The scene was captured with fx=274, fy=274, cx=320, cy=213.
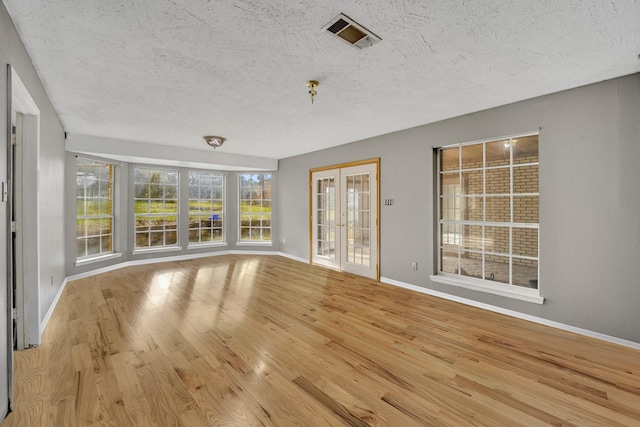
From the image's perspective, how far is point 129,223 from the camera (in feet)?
19.2

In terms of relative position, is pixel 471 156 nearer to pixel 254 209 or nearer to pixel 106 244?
pixel 254 209

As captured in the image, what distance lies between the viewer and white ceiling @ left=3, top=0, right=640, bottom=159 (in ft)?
5.72

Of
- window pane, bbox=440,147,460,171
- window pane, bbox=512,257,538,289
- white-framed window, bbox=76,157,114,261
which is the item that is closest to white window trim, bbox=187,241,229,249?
white-framed window, bbox=76,157,114,261

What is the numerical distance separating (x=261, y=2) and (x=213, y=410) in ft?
8.36

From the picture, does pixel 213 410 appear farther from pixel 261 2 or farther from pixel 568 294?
pixel 568 294

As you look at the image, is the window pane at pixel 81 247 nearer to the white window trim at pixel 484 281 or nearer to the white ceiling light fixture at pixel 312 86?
the white ceiling light fixture at pixel 312 86

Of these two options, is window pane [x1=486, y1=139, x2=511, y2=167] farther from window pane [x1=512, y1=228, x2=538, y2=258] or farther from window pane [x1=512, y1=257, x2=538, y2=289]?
window pane [x1=512, y1=257, x2=538, y2=289]

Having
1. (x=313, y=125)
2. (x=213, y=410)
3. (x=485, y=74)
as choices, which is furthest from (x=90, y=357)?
(x=485, y=74)

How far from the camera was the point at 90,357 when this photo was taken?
2326mm

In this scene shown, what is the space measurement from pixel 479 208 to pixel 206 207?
609 cm

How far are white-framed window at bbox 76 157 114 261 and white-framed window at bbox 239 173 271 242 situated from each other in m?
2.85

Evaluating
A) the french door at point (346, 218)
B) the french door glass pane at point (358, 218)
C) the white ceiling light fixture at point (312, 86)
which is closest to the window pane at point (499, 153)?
the french door at point (346, 218)

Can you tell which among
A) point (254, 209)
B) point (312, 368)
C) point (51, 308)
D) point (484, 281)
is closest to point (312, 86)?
point (312, 368)

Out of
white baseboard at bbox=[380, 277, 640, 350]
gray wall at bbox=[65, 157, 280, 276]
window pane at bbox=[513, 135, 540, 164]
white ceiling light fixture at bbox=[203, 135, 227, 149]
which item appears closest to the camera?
white baseboard at bbox=[380, 277, 640, 350]
